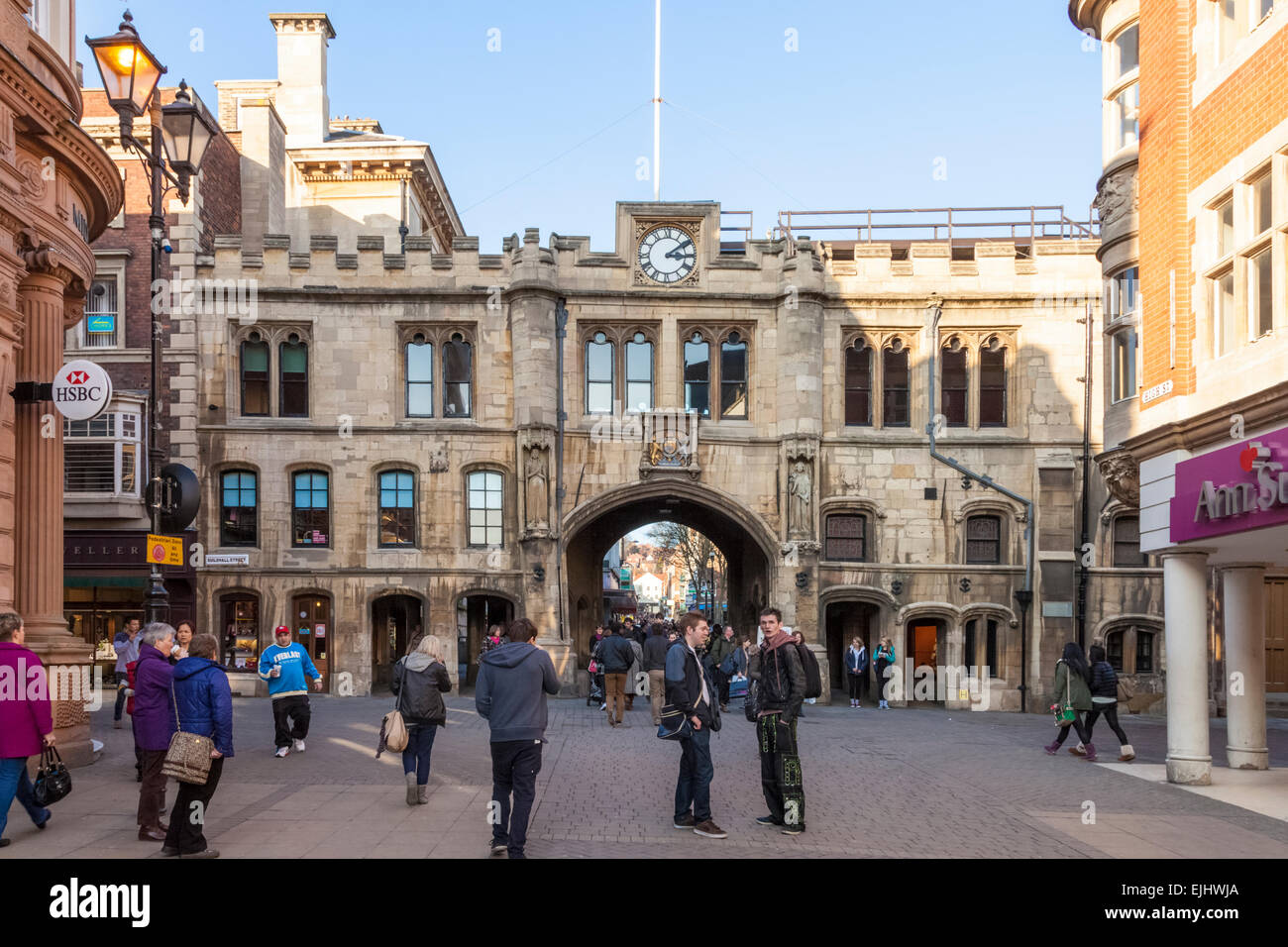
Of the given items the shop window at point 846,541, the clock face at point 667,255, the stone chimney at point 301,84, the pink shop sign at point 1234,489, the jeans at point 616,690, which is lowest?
the jeans at point 616,690

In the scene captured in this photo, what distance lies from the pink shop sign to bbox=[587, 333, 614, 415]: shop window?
16840mm

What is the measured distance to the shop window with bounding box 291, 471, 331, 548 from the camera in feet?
92.5

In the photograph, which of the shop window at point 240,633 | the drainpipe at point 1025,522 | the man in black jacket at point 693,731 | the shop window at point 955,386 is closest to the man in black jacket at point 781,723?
the man in black jacket at point 693,731

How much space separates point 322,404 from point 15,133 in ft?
52.1

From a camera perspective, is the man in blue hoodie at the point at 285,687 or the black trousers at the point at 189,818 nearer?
the black trousers at the point at 189,818

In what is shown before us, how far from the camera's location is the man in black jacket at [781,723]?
10133mm

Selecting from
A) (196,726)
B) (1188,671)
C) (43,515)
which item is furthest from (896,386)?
(196,726)

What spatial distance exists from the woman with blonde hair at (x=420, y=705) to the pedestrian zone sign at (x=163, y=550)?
4.32 m

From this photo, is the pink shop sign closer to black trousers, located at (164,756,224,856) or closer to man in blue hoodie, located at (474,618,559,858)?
man in blue hoodie, located at (474,618,559,858)

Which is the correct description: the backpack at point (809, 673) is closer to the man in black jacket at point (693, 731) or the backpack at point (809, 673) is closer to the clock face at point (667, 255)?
the man in black jacket at point (693, 731)

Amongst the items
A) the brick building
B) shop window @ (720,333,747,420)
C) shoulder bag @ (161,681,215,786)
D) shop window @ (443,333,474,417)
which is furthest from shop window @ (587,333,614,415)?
shoulder bag @ (161,681,215,786)

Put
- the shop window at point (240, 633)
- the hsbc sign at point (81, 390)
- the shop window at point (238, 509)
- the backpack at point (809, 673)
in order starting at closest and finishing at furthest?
1. the backpack at point (809, 673)
2. the hsbc sign at point (81, 390)
3. the shop window at point (240, 633)
4. the shop window at point (238, 509)

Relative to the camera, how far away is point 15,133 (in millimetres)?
12633
